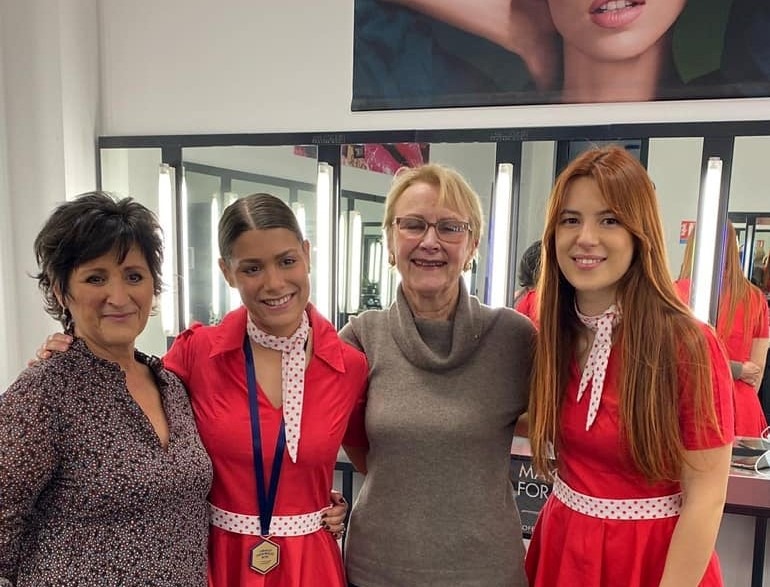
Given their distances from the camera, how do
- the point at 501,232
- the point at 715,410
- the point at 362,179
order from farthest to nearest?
1. the point at 362,179
2. the point at 501,232
3. the point at 715,410

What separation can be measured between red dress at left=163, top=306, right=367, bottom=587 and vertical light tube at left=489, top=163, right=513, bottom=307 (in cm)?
152

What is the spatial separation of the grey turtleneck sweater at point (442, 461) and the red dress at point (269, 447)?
0.27 feet

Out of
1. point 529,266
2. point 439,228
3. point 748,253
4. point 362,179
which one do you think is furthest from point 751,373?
point 362,179

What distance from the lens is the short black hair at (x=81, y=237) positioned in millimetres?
1149

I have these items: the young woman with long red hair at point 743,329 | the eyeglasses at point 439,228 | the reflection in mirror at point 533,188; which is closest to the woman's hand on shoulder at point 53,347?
the eyeglasses at point 439,228

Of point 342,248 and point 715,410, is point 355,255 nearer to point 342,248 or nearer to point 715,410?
point 342,248

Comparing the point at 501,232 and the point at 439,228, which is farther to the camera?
the point at 501,232

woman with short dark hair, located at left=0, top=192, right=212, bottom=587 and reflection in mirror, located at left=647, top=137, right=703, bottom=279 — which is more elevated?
reflection in mirror, located at left=647, top=137, right=703, bottom=279

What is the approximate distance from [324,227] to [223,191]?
2.08ft

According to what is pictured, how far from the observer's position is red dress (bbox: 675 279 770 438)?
8.20ft

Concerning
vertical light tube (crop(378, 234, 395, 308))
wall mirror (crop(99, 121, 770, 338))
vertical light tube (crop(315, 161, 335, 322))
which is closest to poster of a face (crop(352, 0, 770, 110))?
wall mirror (crop(99, 121, 770, 338))

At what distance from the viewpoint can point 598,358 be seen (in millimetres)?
1283

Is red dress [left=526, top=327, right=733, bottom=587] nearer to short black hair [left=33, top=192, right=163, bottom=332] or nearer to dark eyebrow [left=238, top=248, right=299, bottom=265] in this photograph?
dark eyebrow [left=238, top=248, right=299, bottom=265]

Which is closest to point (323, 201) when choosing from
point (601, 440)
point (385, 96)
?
point (385, 96)
